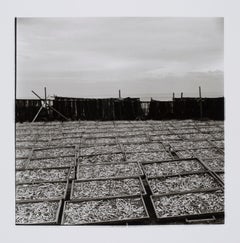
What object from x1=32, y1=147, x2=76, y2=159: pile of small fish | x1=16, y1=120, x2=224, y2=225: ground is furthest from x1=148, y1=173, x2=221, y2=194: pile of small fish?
x1=32, y1=147, x2=76, y2=159: pile of small fish

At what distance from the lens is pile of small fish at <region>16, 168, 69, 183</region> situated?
17.1 ft

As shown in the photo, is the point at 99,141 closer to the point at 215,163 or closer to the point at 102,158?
the point at 102,158

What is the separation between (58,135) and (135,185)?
4707 mm

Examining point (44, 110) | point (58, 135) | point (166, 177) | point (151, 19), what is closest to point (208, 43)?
point (151, 19)

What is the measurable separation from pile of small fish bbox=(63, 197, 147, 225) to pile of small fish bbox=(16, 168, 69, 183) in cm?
110

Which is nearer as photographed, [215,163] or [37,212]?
[37,212]

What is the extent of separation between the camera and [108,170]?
5566 mm

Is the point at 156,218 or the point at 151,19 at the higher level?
the point at 151,19

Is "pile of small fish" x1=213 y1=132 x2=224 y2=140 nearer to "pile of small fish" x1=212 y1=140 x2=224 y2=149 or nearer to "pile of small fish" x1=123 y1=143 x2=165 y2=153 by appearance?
"pile of small fish" x1=212 y1=140 x2=224 y2=149

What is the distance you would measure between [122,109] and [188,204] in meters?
8.16

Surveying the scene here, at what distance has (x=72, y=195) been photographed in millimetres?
4477

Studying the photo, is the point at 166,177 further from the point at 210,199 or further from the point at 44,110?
the point at 44,110

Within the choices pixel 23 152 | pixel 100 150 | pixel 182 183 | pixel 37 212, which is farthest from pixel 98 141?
pixel 37 212

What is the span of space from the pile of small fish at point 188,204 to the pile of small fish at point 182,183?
0.82 ft
